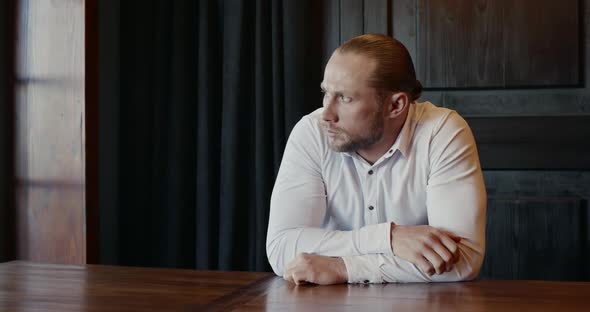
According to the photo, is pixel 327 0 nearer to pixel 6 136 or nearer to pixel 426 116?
pixel 426 116

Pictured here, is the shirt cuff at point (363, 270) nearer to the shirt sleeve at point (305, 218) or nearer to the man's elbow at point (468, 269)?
the shirt sleeve at point (305, 218)

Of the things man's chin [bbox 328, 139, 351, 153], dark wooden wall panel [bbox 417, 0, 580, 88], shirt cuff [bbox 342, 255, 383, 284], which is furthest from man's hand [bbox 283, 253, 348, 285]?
dark wooden wall panel [bbox 417, 0, 580, 88]

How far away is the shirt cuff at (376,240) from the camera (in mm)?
1680

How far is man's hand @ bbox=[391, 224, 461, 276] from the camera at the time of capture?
62.7 inches

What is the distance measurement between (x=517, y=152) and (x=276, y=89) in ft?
3.26

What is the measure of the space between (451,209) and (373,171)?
0.28 m

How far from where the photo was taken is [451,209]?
69.4 inches

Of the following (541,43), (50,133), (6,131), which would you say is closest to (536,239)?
(541,43)

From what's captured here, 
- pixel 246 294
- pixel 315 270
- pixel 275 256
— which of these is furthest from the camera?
pixel 275 256

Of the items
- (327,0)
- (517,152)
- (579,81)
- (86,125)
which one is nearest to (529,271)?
(517,152)

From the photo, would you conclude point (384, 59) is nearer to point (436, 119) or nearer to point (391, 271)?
point (436, 119)

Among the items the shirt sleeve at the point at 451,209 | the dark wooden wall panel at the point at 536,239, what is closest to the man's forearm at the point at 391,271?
the shirt sleeve at the point at 451,209

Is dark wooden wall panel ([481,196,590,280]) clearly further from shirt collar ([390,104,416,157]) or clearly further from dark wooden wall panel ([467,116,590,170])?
shirt collar ([390,104,416,157])

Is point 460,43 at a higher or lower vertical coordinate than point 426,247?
higher
